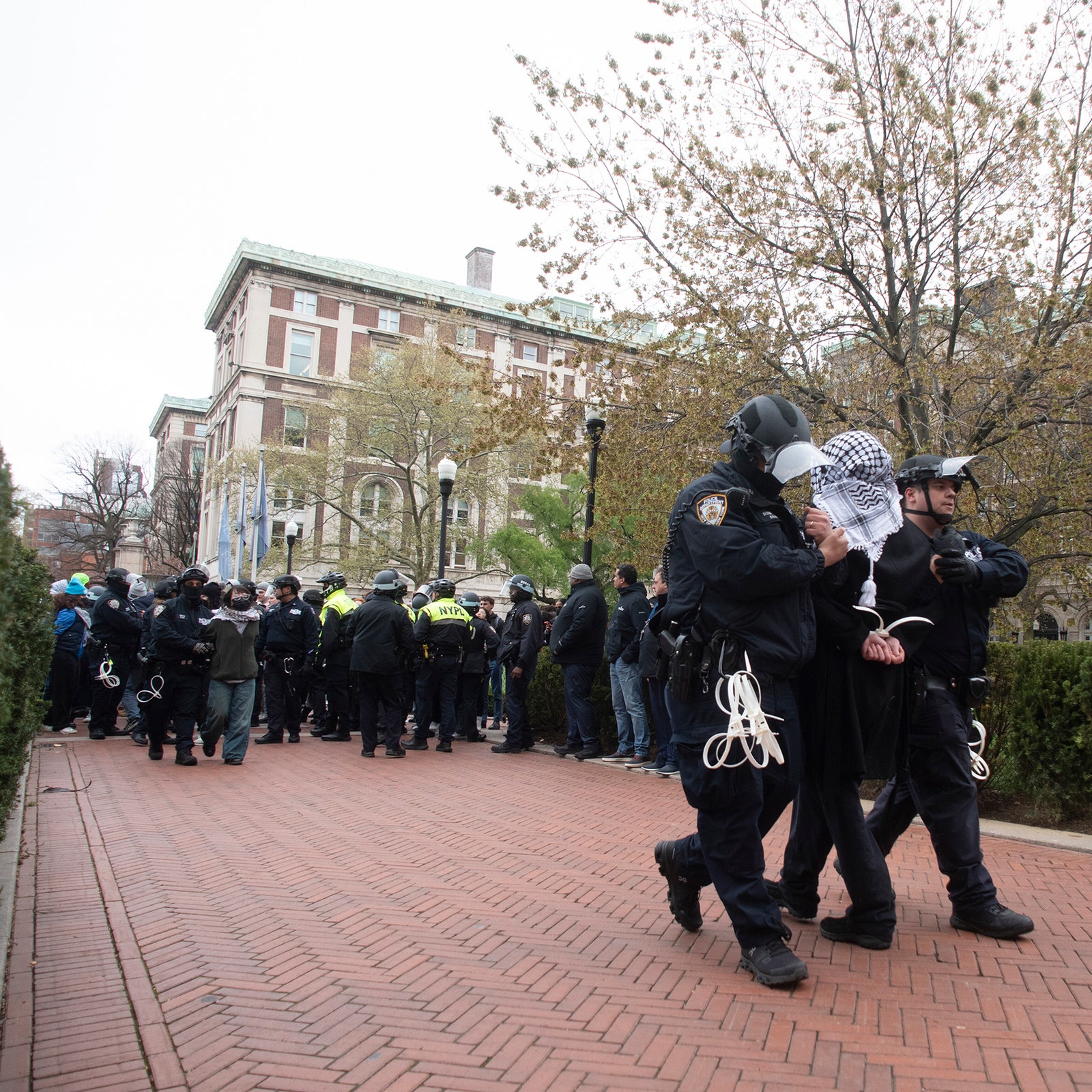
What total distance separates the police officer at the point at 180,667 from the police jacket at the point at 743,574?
7.21 m

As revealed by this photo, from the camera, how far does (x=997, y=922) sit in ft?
13.4

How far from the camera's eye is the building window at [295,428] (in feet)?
125

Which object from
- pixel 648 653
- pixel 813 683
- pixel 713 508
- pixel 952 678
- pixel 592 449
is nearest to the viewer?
pixel 713 508

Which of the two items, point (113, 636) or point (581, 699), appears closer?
point (581, 699)

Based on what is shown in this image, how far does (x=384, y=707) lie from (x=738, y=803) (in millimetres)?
7786

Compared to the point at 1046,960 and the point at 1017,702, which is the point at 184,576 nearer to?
the point at 1017,702

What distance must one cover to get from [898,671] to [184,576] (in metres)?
7.97

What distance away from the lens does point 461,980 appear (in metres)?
3.62

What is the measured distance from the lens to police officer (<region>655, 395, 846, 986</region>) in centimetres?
352

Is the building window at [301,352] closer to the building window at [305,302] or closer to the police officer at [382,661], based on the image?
the building window at [305,302]

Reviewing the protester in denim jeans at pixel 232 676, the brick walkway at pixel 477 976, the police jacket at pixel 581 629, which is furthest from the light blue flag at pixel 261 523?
the brick walkway at pixel 477 976

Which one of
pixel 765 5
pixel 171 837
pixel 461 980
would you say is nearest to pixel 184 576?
pixel 171 837

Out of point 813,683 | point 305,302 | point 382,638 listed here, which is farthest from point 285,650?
point 305,302

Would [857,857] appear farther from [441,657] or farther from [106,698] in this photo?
[106,698]
